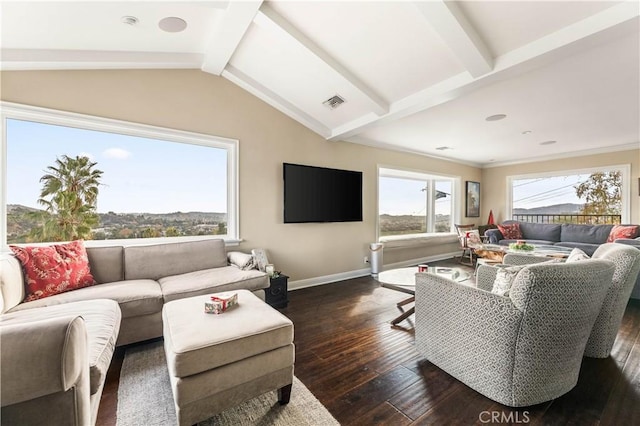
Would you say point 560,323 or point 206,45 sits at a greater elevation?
point 206,45

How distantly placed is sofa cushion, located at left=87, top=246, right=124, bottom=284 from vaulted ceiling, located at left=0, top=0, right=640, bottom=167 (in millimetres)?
1751

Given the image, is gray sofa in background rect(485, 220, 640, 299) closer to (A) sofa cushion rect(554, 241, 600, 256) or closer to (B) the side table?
(A) sofa cushion rect(554, 241, 600, 256)

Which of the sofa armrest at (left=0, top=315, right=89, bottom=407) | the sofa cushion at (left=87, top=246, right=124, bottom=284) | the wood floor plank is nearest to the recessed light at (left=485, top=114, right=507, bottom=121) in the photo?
the wood floor plank

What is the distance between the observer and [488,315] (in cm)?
156

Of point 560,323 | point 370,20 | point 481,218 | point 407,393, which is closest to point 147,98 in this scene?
point 370,20

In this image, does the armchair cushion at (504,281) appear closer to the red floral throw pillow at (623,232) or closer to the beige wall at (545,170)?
the red floral throw pillow at (623,232)

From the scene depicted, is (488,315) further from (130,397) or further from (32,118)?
(32,118)

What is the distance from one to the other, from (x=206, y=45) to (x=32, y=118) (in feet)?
5.75

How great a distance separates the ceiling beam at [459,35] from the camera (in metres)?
1.95

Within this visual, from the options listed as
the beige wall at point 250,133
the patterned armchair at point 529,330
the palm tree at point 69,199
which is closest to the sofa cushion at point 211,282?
the beige wall at point 250,133

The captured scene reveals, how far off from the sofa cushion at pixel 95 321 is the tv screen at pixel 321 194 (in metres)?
2.29

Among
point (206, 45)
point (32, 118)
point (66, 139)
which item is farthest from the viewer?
point (206, 45)

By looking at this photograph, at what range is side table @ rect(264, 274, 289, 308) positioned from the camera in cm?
321

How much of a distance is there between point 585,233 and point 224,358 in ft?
22.3
